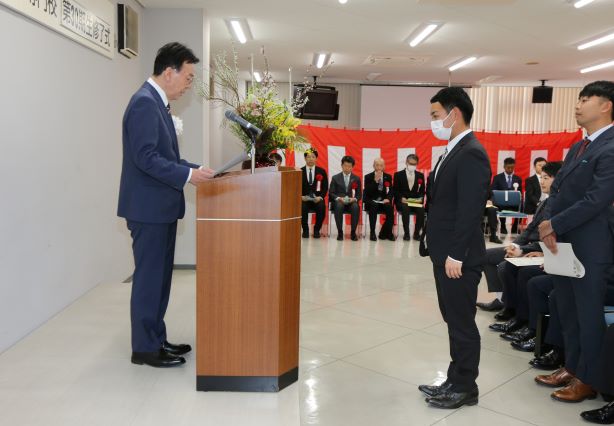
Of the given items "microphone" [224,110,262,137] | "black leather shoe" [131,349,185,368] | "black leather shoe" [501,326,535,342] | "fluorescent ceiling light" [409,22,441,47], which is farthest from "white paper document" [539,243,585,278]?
"fluorescent ceiling light" [409,22,441,47]

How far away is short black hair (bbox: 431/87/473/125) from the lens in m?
2.79

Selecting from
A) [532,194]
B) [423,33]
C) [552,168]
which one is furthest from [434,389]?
[532,194]

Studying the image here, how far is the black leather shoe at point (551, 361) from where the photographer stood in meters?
3.43

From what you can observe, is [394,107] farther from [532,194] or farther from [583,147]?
[583,147]

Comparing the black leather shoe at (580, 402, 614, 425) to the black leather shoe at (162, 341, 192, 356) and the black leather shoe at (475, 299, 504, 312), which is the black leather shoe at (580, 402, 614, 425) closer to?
the black leather shoe at (475, 299, 504, 312)

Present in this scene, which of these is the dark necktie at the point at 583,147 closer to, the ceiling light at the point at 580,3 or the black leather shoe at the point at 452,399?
the black leather shoe at the point at 452,399

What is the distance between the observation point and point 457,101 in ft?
9.16

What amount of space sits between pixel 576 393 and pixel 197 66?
504cm

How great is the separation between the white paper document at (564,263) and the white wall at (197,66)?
13.9 feet

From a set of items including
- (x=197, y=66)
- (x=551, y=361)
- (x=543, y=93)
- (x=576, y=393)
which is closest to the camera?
(x=576, y=393)

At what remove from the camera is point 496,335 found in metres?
4.15

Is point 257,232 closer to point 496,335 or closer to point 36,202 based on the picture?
point 36,202

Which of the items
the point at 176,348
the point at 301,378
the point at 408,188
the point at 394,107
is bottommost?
the point at 301,378

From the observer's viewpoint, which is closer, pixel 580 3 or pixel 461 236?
pixel 461 236
